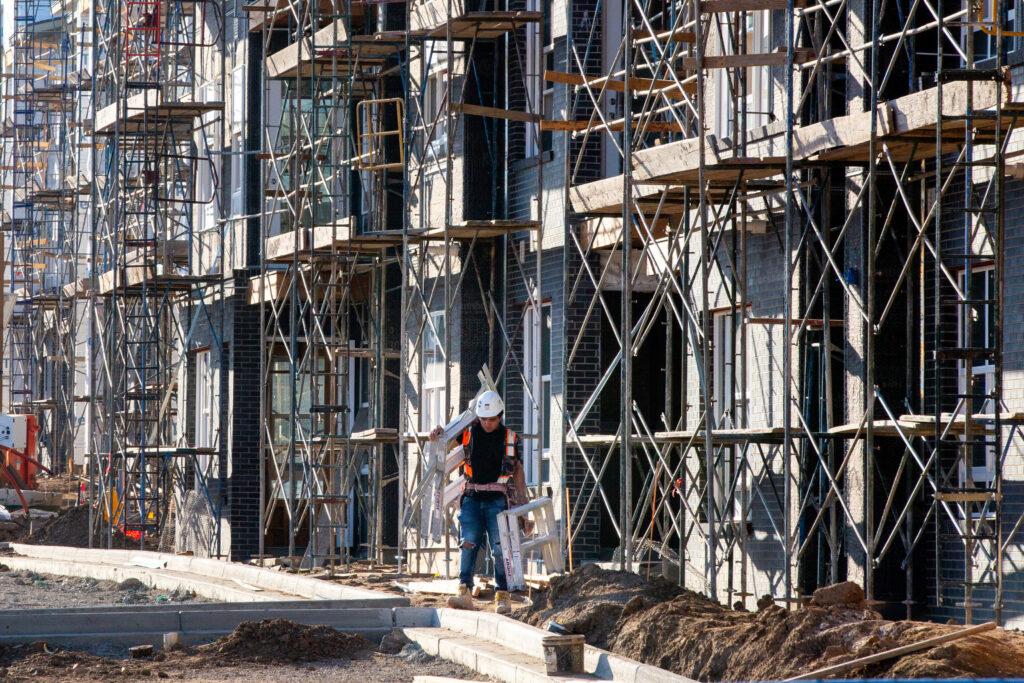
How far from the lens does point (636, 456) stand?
20.2 m

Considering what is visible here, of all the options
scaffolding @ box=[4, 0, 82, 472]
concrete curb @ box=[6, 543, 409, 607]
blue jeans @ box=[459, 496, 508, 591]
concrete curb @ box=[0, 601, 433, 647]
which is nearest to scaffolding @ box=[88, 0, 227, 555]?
concrete curb @ box=[6, 543, 409, 607]

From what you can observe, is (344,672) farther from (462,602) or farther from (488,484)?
(488,484)

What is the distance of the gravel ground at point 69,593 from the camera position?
67.1ft

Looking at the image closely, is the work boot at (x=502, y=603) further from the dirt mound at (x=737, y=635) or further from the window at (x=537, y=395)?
the window at (x=537, y=395)

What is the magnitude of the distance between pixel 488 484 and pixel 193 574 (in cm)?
665

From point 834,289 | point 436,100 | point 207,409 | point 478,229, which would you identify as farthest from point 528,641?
point 207,409

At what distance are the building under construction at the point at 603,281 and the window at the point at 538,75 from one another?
0.06 m

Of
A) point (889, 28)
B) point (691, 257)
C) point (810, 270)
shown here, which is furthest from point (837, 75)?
point (691, 257)

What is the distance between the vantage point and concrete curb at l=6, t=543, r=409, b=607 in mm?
18984

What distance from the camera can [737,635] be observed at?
41.0ft

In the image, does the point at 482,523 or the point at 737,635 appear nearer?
the point at 737,635

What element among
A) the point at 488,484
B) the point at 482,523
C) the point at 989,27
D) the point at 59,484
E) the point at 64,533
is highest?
the point at 989,27

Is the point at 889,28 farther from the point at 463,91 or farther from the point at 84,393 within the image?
the point at 84,393

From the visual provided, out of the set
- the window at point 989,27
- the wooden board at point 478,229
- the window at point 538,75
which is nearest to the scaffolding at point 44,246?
the wooden board at point 478,229
